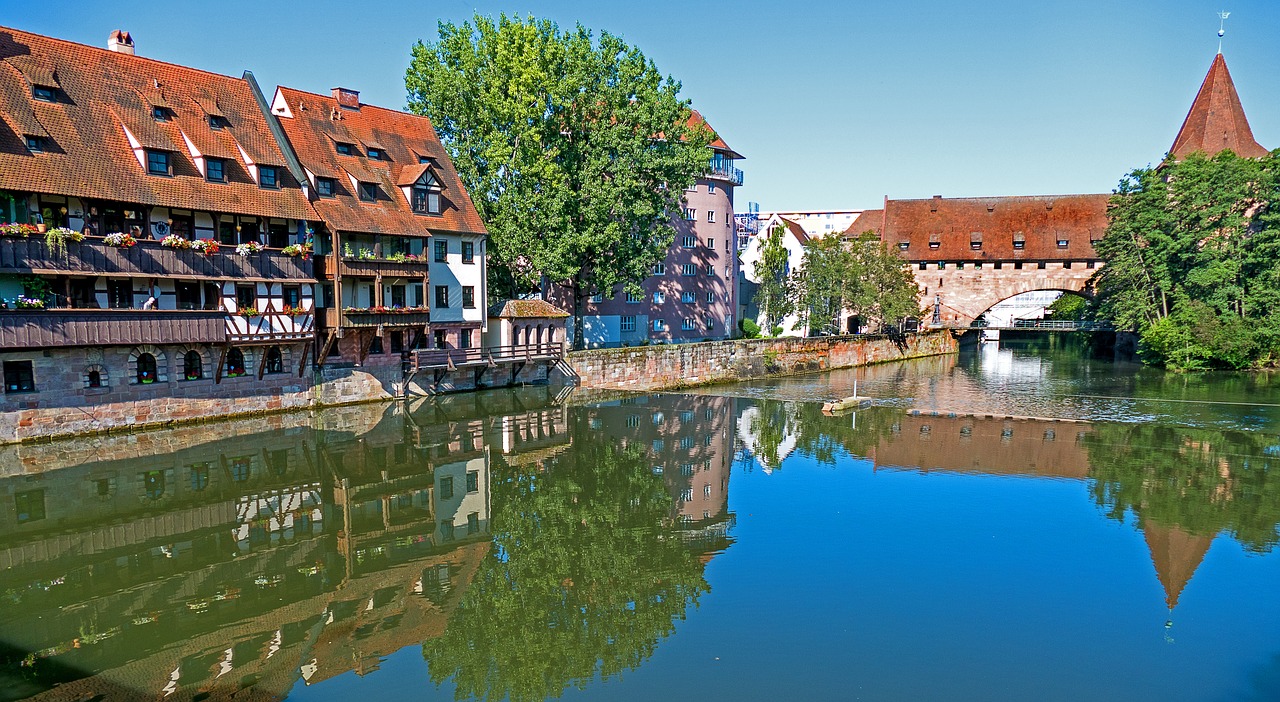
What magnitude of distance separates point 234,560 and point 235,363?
1417 cm

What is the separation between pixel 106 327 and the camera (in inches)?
930

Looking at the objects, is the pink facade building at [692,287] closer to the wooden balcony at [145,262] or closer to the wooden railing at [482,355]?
the wooden railing at [482,355]

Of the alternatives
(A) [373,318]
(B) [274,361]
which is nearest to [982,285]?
(A) [373,318]

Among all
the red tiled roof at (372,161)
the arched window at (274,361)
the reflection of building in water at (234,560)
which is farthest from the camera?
the red tiled roof at (372,161)

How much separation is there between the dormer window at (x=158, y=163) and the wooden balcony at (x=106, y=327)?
14.6 feet

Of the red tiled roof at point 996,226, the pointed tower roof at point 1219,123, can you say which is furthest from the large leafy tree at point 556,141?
the pointed tower roof at point 1219,123

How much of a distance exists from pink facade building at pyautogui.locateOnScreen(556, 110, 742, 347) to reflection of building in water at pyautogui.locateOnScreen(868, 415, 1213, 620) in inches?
766

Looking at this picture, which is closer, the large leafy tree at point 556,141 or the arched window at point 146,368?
the arched window at point 146,368

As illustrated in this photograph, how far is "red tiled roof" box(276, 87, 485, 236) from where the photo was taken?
3023 cm

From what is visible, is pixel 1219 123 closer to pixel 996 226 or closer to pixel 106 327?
pixel 996 226

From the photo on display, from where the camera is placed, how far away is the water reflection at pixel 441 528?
11747mm

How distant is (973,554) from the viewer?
16047mm

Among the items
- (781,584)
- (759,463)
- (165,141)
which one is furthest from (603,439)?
(165,141)

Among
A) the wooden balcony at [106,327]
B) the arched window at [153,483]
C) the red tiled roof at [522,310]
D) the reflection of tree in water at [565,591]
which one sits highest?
the red tiled roof at [522,310]
